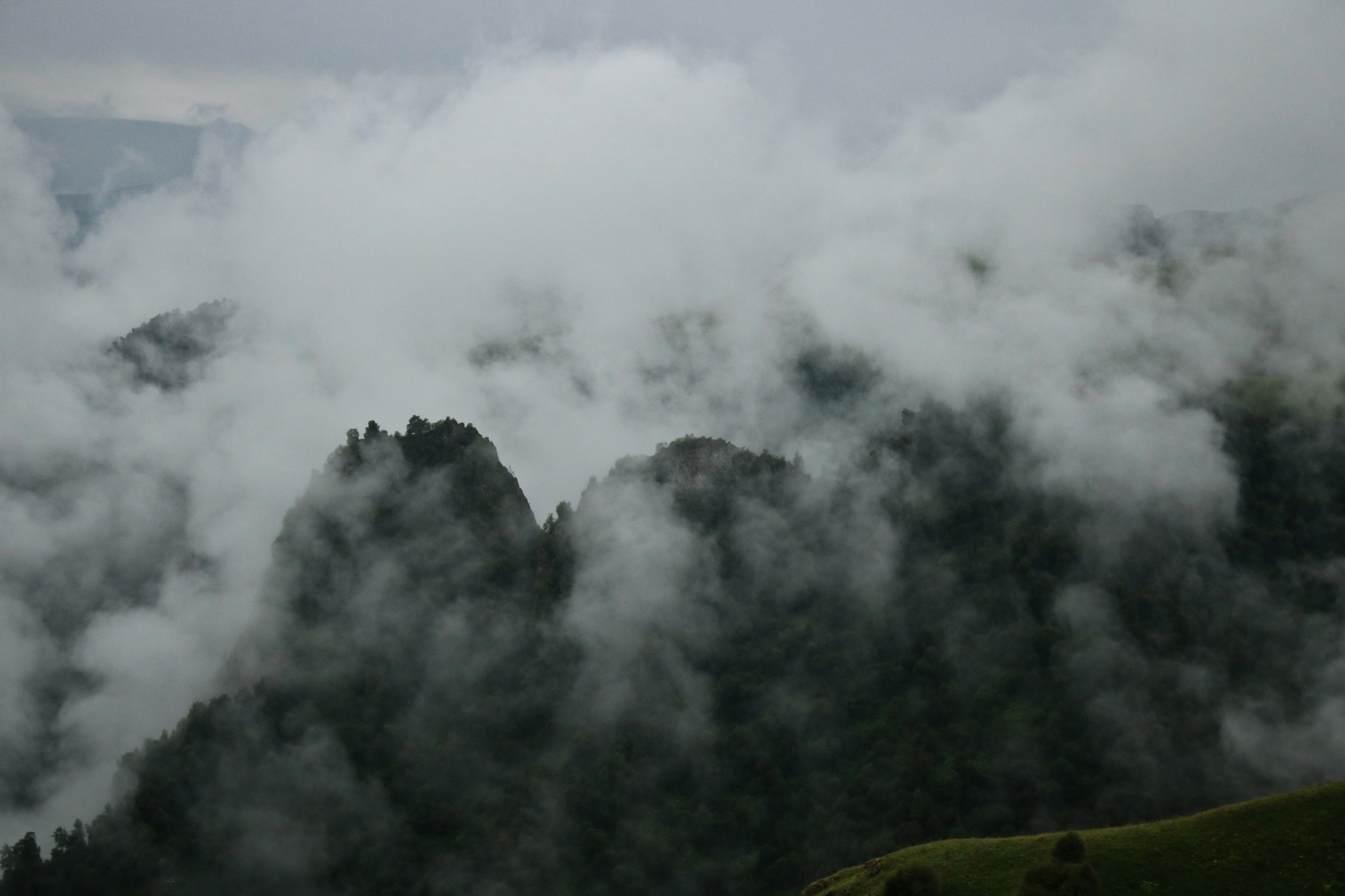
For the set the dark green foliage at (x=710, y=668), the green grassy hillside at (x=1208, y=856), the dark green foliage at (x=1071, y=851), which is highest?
the dark green foliage at (x=710, y=668)

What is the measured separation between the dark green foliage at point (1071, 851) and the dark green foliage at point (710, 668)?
40.7 meters

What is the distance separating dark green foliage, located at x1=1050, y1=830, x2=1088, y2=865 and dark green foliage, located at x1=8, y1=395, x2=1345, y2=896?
40.7 meters

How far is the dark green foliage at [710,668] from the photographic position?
94375 millimetres

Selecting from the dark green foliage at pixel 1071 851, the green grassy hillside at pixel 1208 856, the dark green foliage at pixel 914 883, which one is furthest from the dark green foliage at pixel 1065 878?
the dark green foliage at pixel 914 883

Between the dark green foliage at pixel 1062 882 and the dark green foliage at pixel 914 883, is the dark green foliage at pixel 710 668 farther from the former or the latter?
the dark green foliage at pixel 1062 882

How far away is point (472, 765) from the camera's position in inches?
4198

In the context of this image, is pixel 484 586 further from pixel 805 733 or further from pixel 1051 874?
pixel 1051 874

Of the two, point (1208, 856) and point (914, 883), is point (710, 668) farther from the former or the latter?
point (1208, 856)

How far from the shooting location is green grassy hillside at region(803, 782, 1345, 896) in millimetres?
49344

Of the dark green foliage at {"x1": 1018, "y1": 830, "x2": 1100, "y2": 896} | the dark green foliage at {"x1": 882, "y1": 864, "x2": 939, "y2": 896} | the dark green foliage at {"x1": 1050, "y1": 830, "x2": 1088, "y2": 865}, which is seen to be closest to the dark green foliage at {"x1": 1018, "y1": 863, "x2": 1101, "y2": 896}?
the dark green foliage at {"x1": 1018, "y1": 830, "x2": 1100, "y2": 896}

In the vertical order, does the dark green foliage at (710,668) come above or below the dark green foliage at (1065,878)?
above

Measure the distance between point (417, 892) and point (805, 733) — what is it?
44.9 metres

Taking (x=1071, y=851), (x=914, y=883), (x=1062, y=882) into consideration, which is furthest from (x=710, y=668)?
(x=1062, y=882)

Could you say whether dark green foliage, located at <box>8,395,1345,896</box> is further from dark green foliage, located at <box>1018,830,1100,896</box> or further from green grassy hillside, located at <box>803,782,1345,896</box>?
dark green foliage, located at <box>1018,830,1100,896</box>
